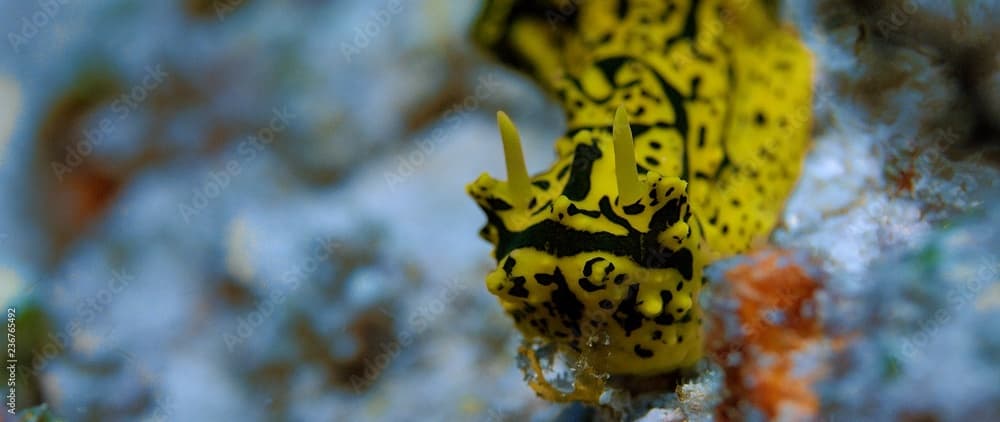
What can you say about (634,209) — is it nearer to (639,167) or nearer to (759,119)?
(639,167)

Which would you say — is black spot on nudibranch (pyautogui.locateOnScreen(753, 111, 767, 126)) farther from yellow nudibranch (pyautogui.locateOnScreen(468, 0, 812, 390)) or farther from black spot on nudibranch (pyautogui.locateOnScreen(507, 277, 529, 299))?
black spot on nudibranch (pyautogui.locateOnScreen(507, 277, 529, 299))

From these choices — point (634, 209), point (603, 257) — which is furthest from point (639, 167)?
point (603, 257)

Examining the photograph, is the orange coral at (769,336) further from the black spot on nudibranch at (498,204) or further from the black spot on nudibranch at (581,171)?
the black spot on nudibranch at (498,204)

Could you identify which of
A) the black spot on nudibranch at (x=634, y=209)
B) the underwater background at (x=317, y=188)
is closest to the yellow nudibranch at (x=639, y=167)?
the black spot on nudibranch at (x=634, y=209)

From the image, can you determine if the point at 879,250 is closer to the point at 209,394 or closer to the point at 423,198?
the point at 423,198

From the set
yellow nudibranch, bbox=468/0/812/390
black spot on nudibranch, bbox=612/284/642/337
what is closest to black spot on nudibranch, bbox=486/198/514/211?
yellow nudibranch, bbox=468/0/812/390

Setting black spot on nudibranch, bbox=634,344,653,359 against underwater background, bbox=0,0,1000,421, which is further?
underwater background, bbox=0,0,1000,421
